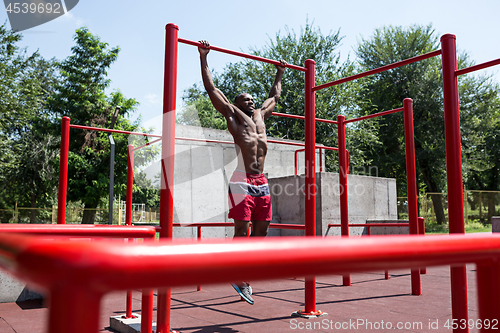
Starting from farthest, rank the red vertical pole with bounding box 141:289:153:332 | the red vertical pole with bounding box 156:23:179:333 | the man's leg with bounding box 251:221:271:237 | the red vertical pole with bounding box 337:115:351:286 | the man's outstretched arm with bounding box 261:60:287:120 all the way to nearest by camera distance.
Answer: the red vertical pole with bounding box 337:115:351:286
the man's outstretched arm with bounding box 261:60:287:120
the man's leg with bounding box 251:221:271:237
the red vertical pole with bounding box 156:23:179:333
the red vertical pole with bounding box 141:289:153:332

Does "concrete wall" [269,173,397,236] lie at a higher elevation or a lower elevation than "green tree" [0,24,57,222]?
lower

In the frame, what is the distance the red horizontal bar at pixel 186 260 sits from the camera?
383 millimetres

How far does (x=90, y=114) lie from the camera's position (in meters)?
20.8

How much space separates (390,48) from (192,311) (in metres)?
21.6

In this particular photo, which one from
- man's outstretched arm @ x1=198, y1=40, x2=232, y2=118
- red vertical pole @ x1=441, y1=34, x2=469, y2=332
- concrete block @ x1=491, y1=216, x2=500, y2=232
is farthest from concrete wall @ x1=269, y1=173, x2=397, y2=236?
red vertical pole @ x1=441, y1=34, x2=469, y2=332

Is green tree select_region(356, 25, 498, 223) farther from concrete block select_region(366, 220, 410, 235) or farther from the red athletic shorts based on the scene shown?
the red athletic shorts

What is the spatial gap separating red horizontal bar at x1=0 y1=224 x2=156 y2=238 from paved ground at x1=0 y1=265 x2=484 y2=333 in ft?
5.37

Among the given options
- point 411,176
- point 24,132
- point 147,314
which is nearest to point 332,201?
point 411,176

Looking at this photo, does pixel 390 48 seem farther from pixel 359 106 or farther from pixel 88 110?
pixel 88 110

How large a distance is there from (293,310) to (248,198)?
3.84 ft

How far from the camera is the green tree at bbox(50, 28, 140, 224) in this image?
19.2 m

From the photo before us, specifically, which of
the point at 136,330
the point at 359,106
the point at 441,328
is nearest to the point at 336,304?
the point at 441,328

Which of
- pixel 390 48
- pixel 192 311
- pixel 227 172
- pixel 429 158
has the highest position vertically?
pixel 390 48

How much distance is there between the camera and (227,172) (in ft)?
33.4
